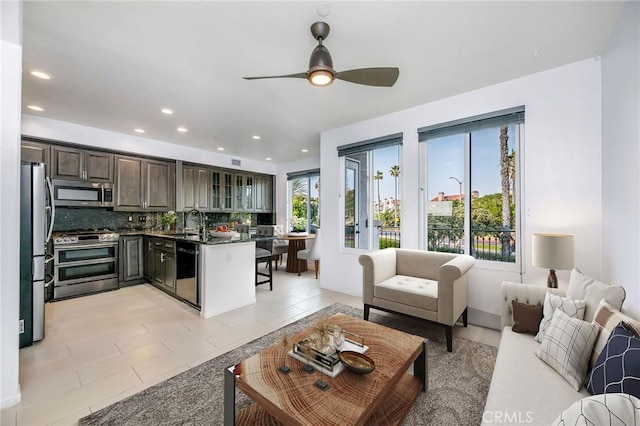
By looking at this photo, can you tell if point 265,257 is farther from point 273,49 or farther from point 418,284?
point 273,49

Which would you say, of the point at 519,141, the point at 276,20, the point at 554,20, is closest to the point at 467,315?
the point at 519,141

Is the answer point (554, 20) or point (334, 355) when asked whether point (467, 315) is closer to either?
point (334, 355)

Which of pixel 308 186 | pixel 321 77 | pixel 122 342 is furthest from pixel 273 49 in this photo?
pixel 308 186

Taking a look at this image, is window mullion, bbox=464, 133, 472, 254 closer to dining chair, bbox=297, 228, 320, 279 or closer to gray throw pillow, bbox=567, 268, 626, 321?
gray throw pillow, bbox=567, 268, 626, 321

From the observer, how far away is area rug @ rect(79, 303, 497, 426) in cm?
164

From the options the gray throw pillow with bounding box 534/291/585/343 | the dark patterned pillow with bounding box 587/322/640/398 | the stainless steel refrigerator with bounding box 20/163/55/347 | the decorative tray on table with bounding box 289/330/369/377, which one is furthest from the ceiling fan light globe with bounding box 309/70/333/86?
the stainless steel refrigerator with bounding box 20/163/55/347

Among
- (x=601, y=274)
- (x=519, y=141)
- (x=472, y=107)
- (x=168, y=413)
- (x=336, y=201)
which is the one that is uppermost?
(x=472, y=107)

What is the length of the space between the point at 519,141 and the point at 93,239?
619cm

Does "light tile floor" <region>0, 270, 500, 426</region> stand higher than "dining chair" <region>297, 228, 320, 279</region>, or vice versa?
"dining chair" <region>297, 228, 320, 279</region>

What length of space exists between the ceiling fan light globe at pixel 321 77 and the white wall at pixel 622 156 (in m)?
2.08

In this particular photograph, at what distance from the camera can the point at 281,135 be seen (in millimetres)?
4926

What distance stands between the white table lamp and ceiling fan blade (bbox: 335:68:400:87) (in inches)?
78.4

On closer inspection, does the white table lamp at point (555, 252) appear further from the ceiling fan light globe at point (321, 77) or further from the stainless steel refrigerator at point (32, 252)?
the stainless steel refrigerator at point (32, 252)

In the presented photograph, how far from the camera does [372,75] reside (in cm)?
207
